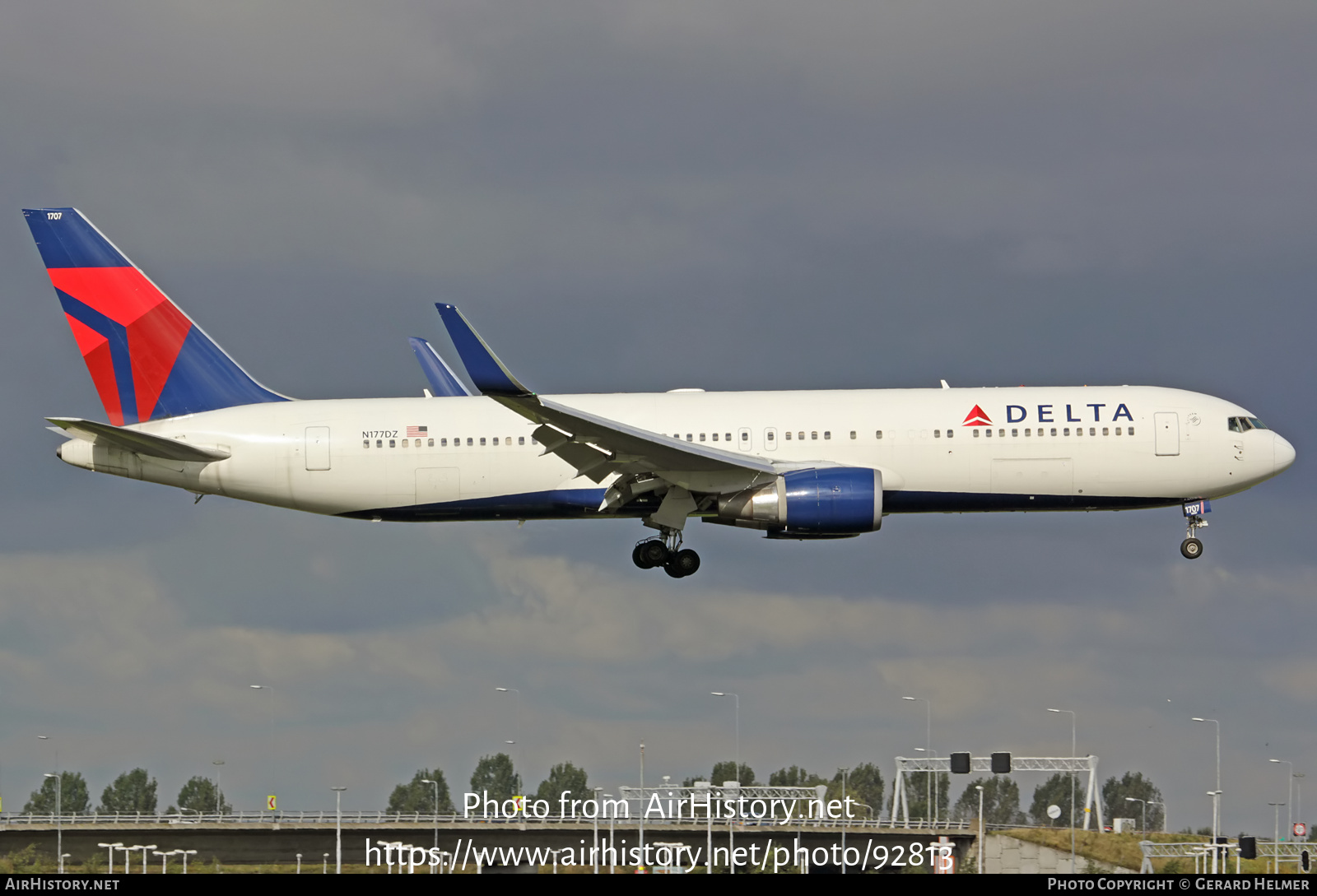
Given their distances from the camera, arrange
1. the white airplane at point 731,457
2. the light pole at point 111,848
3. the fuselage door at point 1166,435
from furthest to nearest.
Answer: the light pole at point 111,848 < the fuselage door at point 1166,435 < the white airplane at point 731,457

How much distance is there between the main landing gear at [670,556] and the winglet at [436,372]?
1113 centimetres

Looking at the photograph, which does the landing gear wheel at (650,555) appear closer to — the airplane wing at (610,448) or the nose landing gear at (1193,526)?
the airplane wing at (610,448)

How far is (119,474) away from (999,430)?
26765 mm

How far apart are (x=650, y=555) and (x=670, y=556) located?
615 millimetres

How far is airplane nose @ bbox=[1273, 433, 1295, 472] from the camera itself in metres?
47.9

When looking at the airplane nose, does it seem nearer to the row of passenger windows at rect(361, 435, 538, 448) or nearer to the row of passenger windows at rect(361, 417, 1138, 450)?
the row of passenger windows at rect(361, 417, 1138, 450)

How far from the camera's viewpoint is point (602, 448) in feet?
147

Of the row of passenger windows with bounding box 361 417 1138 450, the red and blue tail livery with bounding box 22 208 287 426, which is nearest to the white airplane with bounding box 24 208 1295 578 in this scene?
the row of passenger windows with bounding box 361 417 1138 450

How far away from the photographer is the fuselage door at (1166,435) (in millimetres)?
46906

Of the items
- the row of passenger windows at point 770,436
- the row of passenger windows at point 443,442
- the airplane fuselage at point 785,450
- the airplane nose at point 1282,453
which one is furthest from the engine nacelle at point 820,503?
the airplane nose at point 1282,453

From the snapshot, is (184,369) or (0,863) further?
(0,863)
